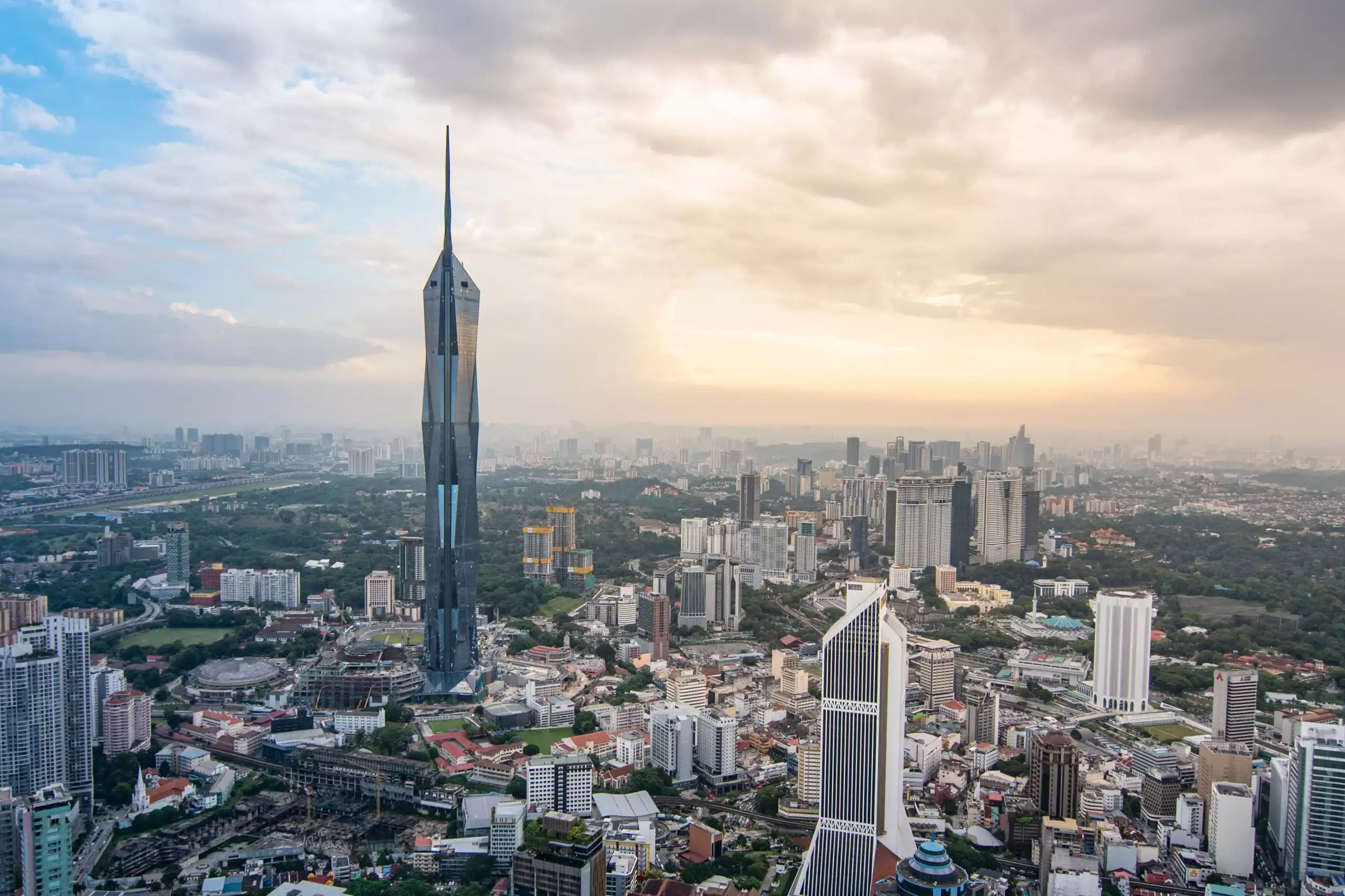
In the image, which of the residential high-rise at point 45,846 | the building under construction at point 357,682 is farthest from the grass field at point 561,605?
the residential high-rise at point 45,846

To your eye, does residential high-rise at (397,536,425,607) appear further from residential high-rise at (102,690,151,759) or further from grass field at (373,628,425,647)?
residential high-rise at (102,690,151,759)

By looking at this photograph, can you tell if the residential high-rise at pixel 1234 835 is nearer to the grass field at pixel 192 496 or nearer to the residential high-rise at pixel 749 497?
the residential high-rise at pixel 749 497

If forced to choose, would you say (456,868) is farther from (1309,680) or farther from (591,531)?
(591,531)

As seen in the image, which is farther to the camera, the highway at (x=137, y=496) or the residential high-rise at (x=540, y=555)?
the highway at (x=137, y=496)

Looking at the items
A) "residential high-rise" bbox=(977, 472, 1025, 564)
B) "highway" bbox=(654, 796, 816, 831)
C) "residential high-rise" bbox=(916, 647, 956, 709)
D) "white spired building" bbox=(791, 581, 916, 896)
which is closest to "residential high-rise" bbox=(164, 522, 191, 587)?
"highway" bbox=(654, 796, 816, 831)

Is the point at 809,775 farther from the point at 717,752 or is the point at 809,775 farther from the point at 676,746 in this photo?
the point at 676,746

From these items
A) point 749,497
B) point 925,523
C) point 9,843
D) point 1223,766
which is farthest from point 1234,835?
point 749,497

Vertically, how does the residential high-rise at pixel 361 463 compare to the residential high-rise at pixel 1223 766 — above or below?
above

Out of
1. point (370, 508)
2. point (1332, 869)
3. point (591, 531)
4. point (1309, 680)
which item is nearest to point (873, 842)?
point (1332, 869)
